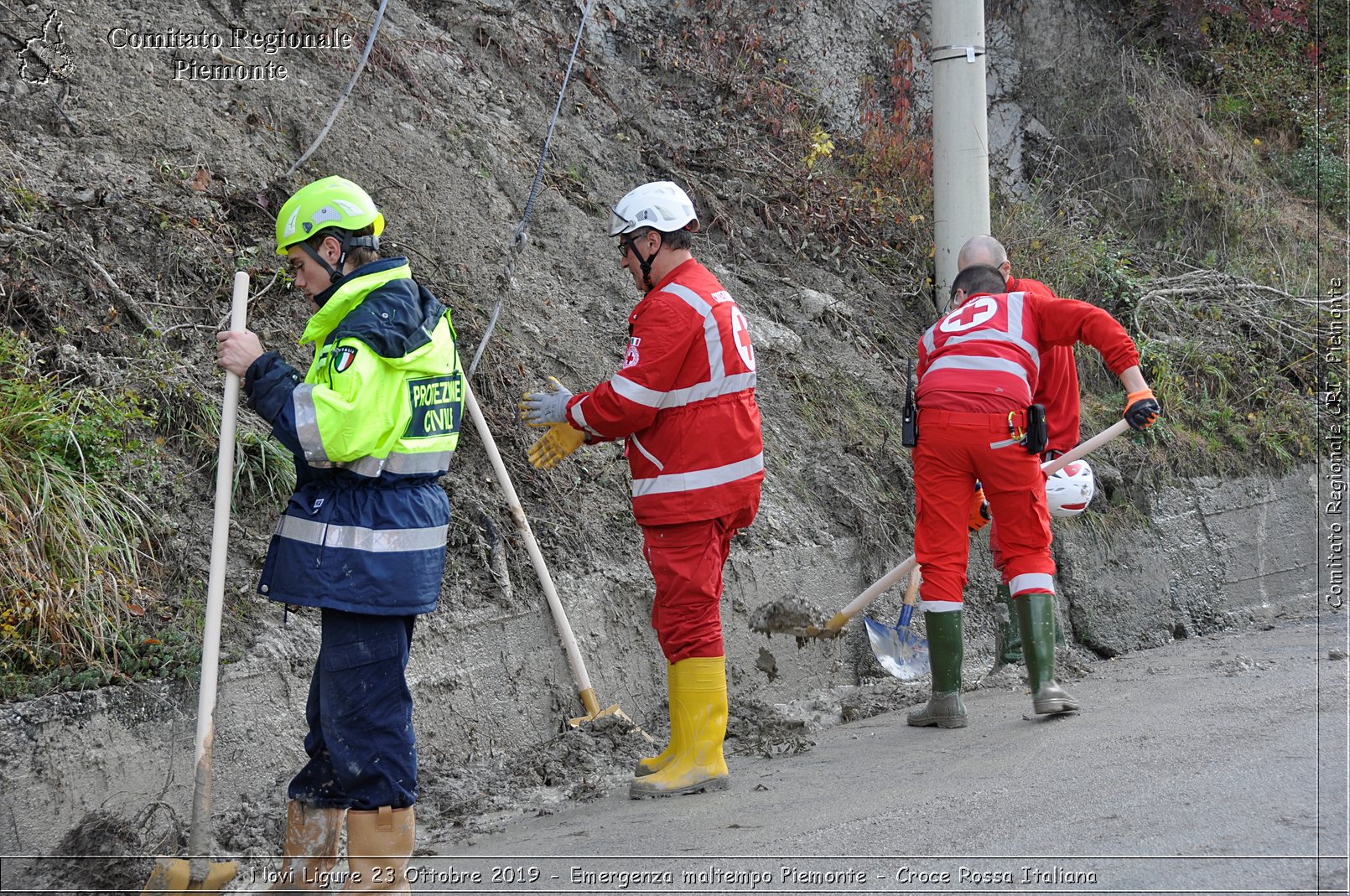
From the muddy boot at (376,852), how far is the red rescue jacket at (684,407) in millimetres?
1565

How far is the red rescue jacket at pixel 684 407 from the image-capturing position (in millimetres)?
4477

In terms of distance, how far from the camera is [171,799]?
3.80 m

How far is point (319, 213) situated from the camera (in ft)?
11.4

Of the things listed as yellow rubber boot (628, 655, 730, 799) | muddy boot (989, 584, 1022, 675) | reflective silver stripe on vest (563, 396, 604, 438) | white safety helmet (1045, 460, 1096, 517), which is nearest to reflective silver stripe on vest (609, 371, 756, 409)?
reflective silver stripe on vest (563, 396, 604, 438)

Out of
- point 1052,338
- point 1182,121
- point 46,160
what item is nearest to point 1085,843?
point 1052,338

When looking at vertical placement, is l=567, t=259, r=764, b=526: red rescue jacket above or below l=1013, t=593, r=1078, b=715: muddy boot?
above

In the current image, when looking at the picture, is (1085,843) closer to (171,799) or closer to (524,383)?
(171,799)

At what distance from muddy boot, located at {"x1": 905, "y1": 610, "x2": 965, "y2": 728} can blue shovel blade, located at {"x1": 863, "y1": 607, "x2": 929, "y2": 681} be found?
84 cm

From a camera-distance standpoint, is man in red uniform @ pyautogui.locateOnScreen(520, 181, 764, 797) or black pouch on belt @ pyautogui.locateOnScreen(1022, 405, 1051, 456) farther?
black pouch on belt @ pyautogui.locateOnScreen(1022, 405, 1051, 456)

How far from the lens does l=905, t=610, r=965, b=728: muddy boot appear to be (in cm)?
541

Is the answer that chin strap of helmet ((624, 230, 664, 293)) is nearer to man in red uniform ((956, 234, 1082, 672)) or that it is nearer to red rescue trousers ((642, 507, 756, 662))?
red rescue trousers ((642, 507, 756, 662))

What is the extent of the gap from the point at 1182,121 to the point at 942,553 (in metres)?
7.44

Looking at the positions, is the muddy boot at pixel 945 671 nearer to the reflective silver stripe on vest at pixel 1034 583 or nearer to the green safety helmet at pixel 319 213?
the reflective silver stripe on vest at pixel 1034 583

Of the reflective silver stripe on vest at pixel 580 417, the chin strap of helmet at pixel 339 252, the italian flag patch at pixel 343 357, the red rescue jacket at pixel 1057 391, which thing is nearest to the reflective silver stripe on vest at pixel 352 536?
the italian flag patch at pixel 343 357
